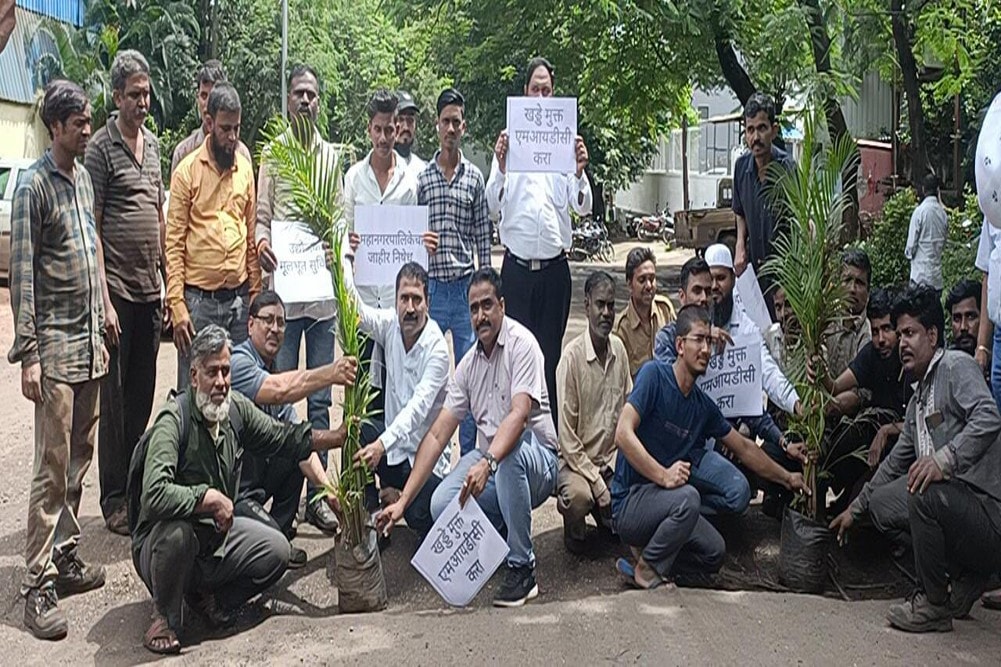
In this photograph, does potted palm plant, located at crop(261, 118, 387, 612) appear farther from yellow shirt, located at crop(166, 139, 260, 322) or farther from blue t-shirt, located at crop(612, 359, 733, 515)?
blue t-shirt, located at crop(612, 359, 733, 515)

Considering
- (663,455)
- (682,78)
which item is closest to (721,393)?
(663,455)

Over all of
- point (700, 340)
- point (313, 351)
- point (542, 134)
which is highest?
point (542, 134)

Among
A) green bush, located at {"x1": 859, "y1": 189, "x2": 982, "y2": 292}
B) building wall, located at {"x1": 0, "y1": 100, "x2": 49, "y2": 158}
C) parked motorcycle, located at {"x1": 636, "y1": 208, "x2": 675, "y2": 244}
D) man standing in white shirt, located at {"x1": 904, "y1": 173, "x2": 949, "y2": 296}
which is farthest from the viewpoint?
parked motorcycle, located at {"x1": 636, "y1": 208, "x2": 675, "y2": 244}

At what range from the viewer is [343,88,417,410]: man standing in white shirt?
6500 millimetres

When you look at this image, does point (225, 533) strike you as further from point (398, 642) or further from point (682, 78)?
point (682, 78)

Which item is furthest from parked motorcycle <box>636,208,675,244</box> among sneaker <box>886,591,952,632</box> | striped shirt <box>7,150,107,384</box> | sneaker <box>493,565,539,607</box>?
striped shirt <box>7,150,107,384</box>

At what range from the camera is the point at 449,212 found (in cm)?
673

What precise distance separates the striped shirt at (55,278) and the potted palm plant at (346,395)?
928 mm

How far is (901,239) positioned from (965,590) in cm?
1053

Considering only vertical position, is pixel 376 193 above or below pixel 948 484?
above

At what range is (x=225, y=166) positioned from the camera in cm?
621

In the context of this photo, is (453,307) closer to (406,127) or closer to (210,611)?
(406,127)

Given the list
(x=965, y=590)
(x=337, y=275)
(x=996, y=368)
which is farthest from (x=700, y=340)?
(x=337, y=275)

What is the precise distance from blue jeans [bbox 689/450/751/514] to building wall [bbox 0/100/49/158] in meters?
22.8
